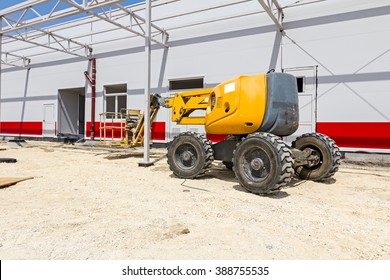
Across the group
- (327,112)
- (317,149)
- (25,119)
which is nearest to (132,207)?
(317,149)

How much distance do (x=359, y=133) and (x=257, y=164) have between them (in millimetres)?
5972

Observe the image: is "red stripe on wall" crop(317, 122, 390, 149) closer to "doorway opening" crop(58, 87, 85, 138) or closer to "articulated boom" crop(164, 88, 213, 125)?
"articulated boom" crop(164, 88, 213, 125)

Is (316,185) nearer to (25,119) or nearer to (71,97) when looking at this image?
(71,97)

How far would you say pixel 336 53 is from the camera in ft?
29.2

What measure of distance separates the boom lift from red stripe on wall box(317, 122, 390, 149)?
3.78 meters

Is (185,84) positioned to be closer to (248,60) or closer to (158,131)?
(158,131)

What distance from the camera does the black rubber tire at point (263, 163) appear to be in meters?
4.34

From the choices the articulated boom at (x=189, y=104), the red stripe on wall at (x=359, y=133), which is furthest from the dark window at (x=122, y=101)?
the red stripe on wall at (x=359, y=133)

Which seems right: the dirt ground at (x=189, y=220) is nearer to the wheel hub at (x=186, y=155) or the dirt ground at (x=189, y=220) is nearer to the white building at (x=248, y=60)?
the wheel hub at (x=186, y=155)

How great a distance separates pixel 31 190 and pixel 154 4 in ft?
35.9

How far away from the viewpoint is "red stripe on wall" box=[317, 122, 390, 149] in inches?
328

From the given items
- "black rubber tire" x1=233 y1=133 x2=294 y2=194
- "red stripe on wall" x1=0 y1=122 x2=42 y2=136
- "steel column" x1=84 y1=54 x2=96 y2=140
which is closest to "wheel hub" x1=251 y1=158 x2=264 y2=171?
"black rubber tire" x1=233 y1=133 x2=294 y2=194

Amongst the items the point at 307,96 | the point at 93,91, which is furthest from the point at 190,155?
the point at 93,91

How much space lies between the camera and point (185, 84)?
1218 centimetres
